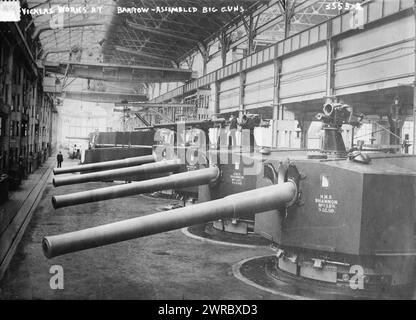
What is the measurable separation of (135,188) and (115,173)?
208cm

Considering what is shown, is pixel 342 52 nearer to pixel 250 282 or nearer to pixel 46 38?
pixel 250 282

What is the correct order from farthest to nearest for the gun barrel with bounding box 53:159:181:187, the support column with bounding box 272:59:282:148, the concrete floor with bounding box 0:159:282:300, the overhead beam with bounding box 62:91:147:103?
the overhead beam with bounding box 62:91:147:103, the support column with bounding box 272:59:282:148, the gun barrel with bounding box 53:159:181:187, the concrete floor with bounding box 0:159:282:300

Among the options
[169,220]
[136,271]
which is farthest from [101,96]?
[169,220]

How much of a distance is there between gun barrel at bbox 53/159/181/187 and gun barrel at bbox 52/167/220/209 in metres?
1.82

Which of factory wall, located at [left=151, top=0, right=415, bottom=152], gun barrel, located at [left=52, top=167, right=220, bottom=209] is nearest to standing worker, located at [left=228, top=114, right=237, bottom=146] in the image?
factory wall, located at [left=151, top=0, right=415, bottom=152]

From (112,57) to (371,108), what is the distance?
11171 millimetres

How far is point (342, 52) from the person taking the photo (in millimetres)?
15703

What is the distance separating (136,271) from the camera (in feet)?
25.8

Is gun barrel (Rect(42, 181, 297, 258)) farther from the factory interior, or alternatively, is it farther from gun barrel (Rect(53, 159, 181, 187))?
gun barrel (Rect(53, 159, 181, 187))

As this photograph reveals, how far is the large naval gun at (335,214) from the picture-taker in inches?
253

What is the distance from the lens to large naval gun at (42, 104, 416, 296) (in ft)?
21.1

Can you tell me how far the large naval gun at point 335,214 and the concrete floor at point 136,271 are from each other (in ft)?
3.33

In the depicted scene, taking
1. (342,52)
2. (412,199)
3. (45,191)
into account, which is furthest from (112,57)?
(412,199)

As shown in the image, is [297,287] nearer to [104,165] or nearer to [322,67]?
→ [104,165]
